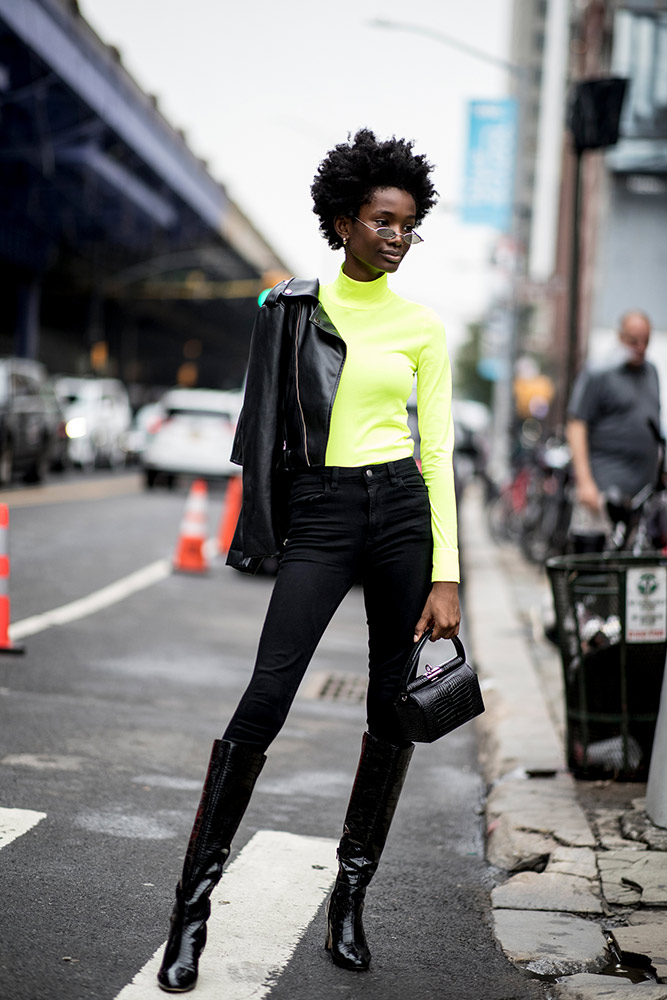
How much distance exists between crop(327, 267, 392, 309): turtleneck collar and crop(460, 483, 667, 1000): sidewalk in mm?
1769

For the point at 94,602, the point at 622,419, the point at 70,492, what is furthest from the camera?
the point at 70,492

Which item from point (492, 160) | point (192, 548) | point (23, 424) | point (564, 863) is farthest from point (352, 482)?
point (492, 160)

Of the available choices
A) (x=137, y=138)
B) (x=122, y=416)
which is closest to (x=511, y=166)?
(x=137, y=138)

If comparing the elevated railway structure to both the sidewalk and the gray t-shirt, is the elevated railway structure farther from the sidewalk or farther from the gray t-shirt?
the sidewalk

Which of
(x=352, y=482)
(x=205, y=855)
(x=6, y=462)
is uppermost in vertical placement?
(x=352, y=482)

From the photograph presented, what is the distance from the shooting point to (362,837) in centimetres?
357

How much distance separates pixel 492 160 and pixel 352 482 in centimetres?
2395

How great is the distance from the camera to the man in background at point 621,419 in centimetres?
742

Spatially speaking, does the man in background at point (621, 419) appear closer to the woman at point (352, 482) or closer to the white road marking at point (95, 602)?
the white road marking at point (95, 602)

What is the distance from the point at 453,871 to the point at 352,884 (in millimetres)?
1072

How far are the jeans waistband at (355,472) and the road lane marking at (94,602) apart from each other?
5035 millimetres

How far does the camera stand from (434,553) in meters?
3.46

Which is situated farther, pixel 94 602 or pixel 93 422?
pixel 93 422

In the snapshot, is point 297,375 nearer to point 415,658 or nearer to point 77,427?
point 415,658
